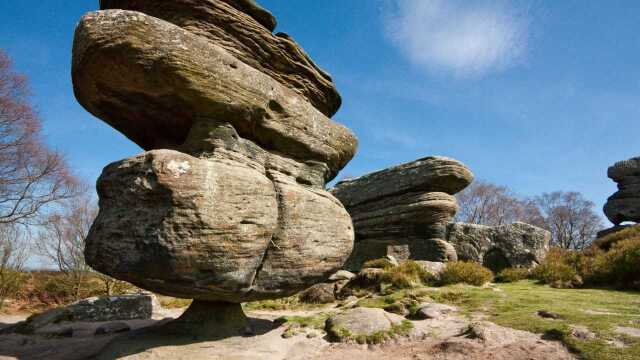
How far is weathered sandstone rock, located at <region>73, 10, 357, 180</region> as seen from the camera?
5.85 meters

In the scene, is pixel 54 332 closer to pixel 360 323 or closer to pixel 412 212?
pixel 360 323

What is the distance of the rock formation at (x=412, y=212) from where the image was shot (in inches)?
643

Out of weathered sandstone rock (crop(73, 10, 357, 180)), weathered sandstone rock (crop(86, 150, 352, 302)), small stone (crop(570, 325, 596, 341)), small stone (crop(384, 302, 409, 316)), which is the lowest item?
small stone (crop(384, 302, 409, 316))

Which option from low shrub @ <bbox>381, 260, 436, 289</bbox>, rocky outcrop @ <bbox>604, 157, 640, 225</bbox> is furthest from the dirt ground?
rocky outcrop @ <bbox>604, 157, 640, 225</bbox>

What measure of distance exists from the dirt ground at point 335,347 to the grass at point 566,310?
0.41m

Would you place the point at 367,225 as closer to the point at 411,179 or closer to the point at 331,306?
the point at 411,179

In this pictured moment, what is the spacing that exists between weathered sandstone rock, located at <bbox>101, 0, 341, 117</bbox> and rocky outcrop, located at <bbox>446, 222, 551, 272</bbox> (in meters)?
10.4

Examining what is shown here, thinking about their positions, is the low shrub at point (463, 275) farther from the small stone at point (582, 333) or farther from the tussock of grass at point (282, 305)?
the small stone at point (582, 333)

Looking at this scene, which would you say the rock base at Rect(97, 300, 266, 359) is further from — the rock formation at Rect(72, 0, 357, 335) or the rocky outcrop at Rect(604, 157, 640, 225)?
the rocky outcrop at Rect(604, 157, 640, 225)

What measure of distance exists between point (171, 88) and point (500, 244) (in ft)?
51.3

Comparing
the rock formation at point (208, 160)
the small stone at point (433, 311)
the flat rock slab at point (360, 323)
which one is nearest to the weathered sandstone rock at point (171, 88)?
the rock formation at point (208, 160)

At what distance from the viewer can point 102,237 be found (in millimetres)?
5715

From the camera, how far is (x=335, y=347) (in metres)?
6.82

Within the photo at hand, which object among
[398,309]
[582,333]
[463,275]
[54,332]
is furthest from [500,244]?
[54,332]
